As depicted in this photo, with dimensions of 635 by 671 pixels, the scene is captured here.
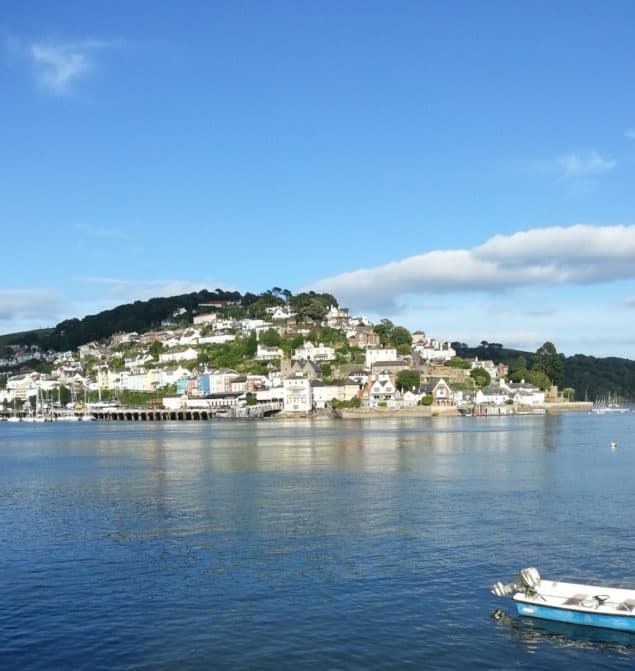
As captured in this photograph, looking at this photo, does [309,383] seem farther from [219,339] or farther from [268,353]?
[219,339]

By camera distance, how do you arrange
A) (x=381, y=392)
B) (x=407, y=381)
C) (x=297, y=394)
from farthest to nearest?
(x=297, y=394)
(x=407, y=381)
(x=381, y=392)

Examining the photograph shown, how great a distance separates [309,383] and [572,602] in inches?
4914

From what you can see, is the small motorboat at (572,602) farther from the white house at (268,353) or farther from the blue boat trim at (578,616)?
the white house at (268,353)

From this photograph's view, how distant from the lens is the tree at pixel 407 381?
462 ft

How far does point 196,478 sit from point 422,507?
16.6 meters

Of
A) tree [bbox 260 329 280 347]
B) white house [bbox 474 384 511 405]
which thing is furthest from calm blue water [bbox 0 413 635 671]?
tree [bbox 260 329 280 347]

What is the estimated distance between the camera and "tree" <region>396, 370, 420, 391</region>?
462 feet

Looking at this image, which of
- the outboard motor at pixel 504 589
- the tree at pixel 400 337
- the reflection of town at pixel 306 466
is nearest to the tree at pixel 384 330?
the tree at pixel 400 337

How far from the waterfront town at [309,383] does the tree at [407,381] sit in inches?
6.7

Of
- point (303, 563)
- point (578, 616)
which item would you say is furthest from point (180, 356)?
point (578, 616)

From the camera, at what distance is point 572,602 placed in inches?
745

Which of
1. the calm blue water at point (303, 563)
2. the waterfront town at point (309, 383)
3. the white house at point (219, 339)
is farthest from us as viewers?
the white house at point (219, 339)

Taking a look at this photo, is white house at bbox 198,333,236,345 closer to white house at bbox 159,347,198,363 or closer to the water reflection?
white house at bbox 159,347,198,363

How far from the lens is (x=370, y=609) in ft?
66.2
